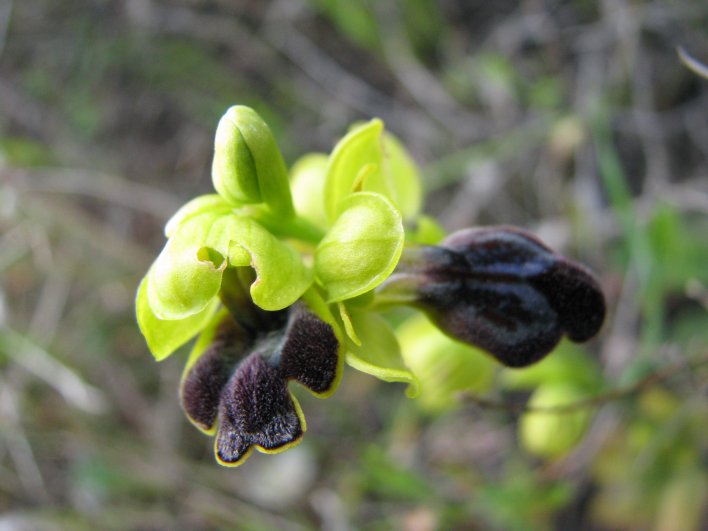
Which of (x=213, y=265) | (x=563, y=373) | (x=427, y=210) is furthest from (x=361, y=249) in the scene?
(x=427, y=210)

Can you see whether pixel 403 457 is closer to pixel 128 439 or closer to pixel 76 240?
pixel 128 439

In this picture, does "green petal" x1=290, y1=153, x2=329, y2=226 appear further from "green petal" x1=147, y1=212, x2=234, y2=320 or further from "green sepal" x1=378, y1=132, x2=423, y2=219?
"green petal" x1=147, y1=212, x2=234, y2=320

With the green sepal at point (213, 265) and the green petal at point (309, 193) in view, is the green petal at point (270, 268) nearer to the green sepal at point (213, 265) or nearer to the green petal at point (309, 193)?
the green sepal at point (213, 265)

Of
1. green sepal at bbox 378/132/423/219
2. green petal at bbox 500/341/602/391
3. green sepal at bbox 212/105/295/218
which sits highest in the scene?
green petal at bbox 500/341/602/391

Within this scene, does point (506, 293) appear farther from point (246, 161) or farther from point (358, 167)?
point (246, 161)

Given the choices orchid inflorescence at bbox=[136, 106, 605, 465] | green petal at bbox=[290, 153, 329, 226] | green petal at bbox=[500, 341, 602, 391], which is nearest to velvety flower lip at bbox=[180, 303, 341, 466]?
orchid inflorescence at bbox=[136, 106, 605, 465]

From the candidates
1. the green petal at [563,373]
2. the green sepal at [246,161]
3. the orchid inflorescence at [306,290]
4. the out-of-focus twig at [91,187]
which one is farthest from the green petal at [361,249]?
the out-of-focus twig at [91,187]

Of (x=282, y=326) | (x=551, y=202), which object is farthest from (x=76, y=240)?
(x=282, y=326)
